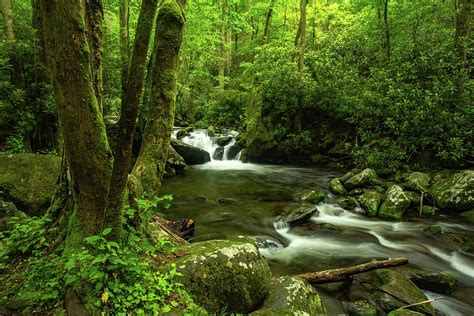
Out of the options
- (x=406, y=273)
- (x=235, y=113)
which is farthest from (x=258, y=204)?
(x=235, y=113)

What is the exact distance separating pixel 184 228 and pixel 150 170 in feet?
5.82

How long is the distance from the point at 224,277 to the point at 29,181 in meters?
4.56

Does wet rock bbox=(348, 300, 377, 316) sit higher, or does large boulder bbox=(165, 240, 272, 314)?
large boulder bbox=(165, 240, 272, 314)

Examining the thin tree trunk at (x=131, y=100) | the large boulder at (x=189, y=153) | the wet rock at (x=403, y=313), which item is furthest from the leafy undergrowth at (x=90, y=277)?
the large boulder at (x=189, y=153)

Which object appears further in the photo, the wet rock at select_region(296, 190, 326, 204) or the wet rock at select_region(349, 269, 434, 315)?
the wet rock at select_region(296, 190, 326, 204)

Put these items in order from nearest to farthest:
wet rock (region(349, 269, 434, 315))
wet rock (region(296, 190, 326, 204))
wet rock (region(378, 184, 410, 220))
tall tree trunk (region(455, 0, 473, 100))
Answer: wet rock (region(349, 269, 434, 315)), wet rock (region(378, 184, 410, 220)), wet rock (region(296, 190, 326, 204)), tall tree trunk (region(455, 0, 473, 100))

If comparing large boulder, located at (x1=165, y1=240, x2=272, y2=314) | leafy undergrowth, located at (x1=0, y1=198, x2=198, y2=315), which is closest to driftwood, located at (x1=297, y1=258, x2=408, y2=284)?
large boulder, located at (x1=165, y1=240, x2=272, y2=314)

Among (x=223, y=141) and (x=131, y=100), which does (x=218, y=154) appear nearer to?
(x=223, y=141)

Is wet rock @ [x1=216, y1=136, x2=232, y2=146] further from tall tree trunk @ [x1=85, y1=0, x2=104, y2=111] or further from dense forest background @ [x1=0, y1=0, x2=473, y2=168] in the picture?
tall tree trunk @ [x1=85, y1=0, x2=104, y2=111]

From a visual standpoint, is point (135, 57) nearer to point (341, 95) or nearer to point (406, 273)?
point (406, 273)

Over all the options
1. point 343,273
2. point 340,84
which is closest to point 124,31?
point 340,84

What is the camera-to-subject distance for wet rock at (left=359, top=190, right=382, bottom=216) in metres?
8.55

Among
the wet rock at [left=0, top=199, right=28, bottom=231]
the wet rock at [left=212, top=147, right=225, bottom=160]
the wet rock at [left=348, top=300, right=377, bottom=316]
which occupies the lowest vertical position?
the wet rock at [left=348, top=300, right=377, bottom=316]

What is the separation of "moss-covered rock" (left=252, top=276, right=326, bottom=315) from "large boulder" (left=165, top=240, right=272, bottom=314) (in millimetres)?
129
